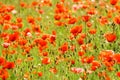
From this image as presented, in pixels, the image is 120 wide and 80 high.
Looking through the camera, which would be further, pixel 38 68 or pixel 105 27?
pixel 105 27

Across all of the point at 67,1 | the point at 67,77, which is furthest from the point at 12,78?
the point at 67,1

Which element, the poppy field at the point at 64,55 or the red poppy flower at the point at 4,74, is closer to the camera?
the red poppy flower at the point at 4,74

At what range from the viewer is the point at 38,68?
16.7ft

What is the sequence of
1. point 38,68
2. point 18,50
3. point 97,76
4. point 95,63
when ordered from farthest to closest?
point 18,50
point 38,68
point 97,76
point 95,63

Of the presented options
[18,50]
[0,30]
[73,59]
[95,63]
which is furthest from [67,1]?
[95,63]

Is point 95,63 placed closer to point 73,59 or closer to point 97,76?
point 97,76

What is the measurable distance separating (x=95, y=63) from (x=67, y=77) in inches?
22.9

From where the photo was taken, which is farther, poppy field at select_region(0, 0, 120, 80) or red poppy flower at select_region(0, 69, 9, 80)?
poppy field at select_region(0, 0, 120, 80)

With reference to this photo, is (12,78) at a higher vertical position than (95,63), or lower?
lower

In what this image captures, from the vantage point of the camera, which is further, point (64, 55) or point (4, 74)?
point (64, 55)

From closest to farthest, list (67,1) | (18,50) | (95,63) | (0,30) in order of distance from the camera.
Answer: (95,63)
(18,50)
(0,30)
(67,1)

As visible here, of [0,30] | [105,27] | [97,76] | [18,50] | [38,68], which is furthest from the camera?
[0,30]

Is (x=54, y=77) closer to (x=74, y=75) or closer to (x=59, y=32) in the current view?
(x=74, y=75)

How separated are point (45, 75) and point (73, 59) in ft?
1.43
